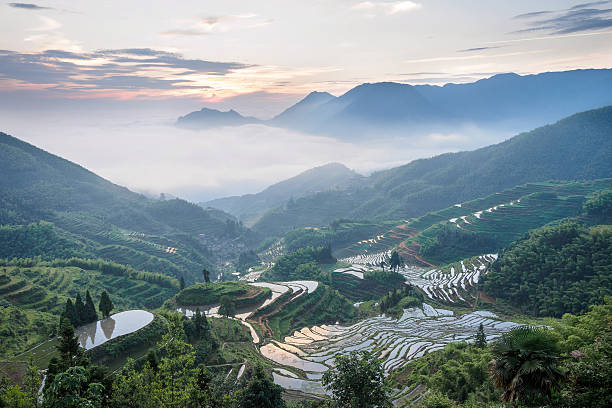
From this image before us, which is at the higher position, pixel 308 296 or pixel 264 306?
pixel 264 306

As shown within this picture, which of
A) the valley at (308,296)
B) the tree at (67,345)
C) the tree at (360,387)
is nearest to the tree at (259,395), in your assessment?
the valley at (308,296)

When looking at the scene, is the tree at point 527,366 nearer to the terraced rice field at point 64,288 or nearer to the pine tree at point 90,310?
the pine tree at point 90,310

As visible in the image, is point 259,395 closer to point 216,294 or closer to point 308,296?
point 216,294

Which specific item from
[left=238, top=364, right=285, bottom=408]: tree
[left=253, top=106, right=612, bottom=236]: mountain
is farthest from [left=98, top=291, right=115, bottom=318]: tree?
[left=253, top=106, right=612, bottom=236]: mountain

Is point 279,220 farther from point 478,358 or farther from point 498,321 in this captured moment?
point 478,358

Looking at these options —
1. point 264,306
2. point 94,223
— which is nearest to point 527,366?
point 264,306

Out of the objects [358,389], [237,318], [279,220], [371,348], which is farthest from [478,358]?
[279,220]
